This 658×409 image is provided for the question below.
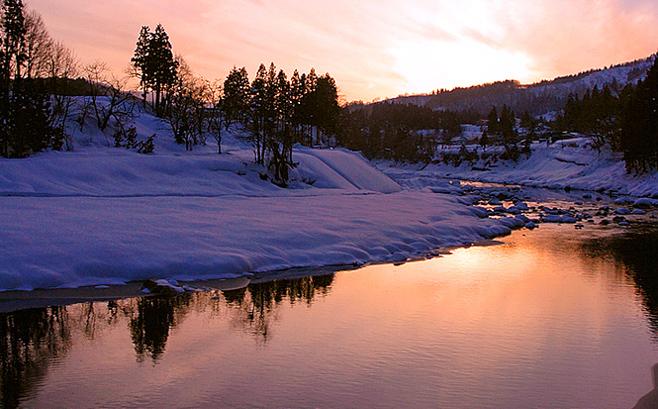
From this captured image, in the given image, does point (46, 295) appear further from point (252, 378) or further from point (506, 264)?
point (506, 264)

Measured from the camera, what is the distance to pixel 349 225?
20.4 meters

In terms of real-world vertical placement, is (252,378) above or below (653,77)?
below

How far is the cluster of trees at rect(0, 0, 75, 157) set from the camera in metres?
35.1

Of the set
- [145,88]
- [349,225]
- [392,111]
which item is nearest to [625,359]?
[349,225]

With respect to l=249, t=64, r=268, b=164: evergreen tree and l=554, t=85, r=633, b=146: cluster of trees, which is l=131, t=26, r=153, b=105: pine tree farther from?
l=554, t=85, r=633, b=146: cluster of trees

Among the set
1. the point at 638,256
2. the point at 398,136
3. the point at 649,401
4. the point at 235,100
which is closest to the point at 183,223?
the point at 649,401

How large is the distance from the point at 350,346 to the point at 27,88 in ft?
127

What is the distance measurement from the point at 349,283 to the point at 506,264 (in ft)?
19.9

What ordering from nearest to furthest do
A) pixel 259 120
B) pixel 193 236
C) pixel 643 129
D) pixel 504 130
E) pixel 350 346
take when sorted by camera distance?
pixel 350 346, pixel 193 236, pixel 259 120, pixel 643 129, pixel 504 130

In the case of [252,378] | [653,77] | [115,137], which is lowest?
[252,378]

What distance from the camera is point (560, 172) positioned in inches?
2623

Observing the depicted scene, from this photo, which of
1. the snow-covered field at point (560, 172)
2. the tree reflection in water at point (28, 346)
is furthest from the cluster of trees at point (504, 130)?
the tree reflection in water at point (28, 346)

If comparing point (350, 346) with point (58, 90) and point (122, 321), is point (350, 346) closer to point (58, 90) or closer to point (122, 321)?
point (122, 321)

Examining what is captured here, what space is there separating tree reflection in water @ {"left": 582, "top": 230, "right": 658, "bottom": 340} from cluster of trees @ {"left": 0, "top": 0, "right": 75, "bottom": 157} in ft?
112
